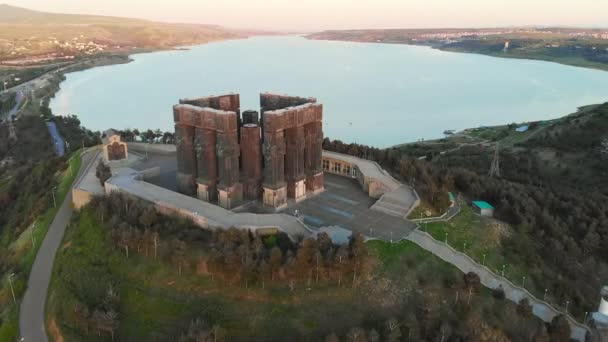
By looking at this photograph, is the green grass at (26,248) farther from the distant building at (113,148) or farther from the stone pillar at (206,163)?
the stone pillar at (206,163)

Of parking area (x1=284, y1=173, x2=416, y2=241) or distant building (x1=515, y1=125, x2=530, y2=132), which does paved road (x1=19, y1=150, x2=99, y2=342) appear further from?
distant building (x1=515, y1=125, x2=530, y2=132)

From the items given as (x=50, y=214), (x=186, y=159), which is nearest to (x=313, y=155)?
(x=186, y=159)

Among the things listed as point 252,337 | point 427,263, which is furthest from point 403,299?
point 252,337

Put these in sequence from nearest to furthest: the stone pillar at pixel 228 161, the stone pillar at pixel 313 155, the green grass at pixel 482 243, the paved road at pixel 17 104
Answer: the green grass at pixel 482 243 < the stone pillar at pixel 228 161 < the stone pillar at pixel 313 155 < the paved road at pixel 17 104

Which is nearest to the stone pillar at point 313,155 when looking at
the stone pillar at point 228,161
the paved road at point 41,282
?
the stone pillar at point 228,161

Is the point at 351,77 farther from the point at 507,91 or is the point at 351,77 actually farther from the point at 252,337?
the point at 252,337

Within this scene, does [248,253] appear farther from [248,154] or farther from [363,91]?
[363,91]
